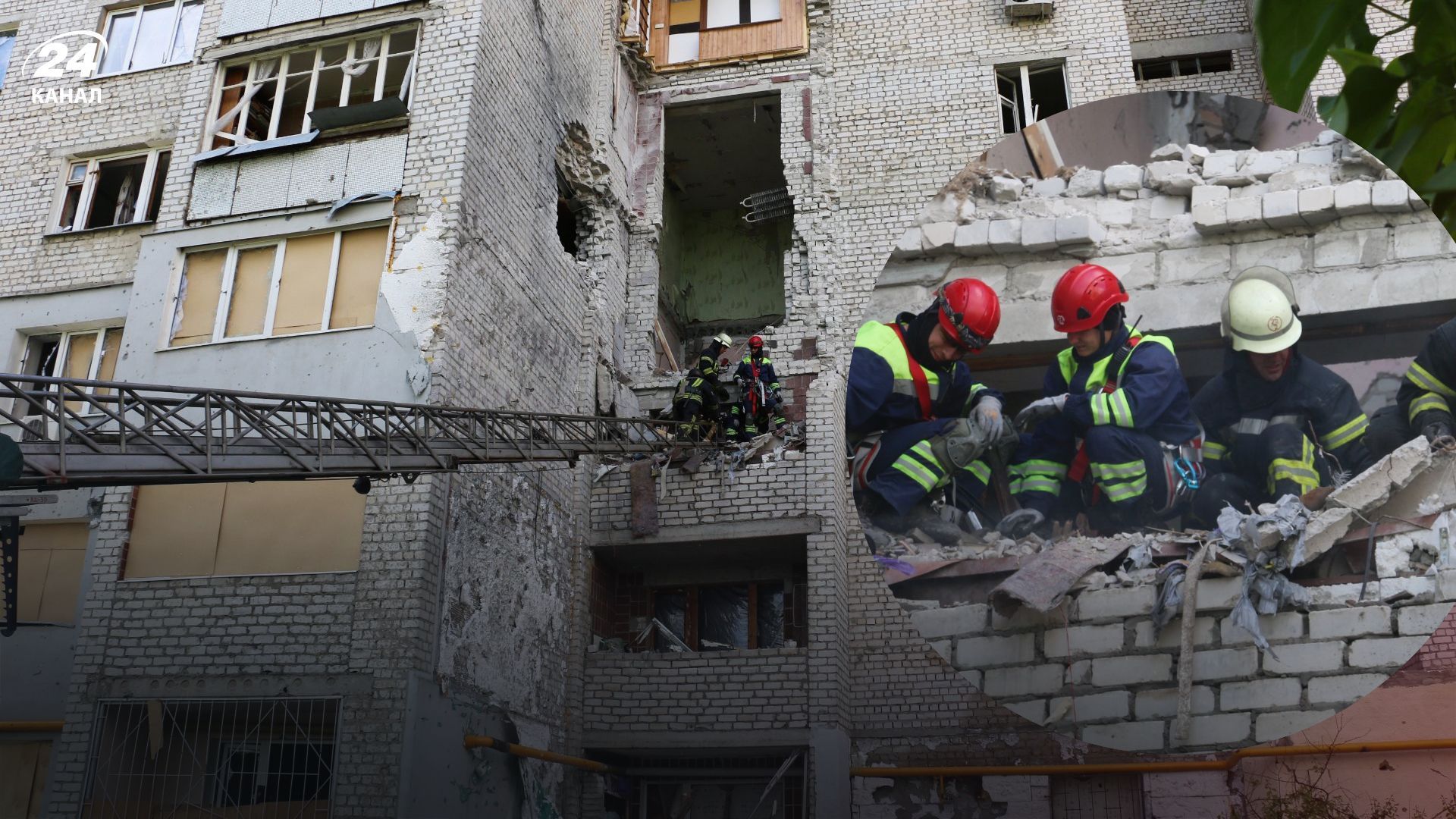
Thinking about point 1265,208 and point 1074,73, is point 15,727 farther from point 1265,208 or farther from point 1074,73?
point 1074,73

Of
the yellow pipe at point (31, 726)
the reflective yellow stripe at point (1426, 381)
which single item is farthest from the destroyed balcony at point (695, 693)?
the reflective yellow stripe at point (1426, 381)

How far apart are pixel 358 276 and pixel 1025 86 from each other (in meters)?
8.52

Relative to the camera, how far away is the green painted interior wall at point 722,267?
18.5 metres

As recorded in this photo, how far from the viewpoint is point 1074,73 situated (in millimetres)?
14203

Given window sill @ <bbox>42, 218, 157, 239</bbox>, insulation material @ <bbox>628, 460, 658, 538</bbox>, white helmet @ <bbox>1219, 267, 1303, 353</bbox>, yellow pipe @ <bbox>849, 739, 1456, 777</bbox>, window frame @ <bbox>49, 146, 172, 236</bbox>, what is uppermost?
window frame @ <bbox>49, 146, 172, 236</bbox>

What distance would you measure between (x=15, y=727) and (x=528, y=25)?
8.83m

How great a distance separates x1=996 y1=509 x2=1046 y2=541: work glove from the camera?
5.29 m

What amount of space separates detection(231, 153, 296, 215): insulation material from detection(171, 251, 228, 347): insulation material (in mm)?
550

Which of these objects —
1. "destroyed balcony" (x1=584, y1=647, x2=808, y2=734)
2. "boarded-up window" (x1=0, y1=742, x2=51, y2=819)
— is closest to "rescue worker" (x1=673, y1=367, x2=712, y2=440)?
"destroyed balcony" (x1=584, y1=647, x2=808, y2=734)

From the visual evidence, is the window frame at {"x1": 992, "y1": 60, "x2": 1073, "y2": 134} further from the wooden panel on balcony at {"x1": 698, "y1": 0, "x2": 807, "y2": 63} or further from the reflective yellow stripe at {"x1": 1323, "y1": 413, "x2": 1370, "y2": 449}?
the reflective yellow stripe at {"x1": 1323, "y1": 413, "x2": 1370, "y2": 449}

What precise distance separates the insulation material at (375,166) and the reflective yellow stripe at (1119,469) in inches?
304

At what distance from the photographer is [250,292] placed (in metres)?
11.0

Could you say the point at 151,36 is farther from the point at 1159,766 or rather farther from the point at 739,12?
the point at 1159,766

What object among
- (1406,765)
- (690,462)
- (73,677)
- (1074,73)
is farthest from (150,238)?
(1406,765)
